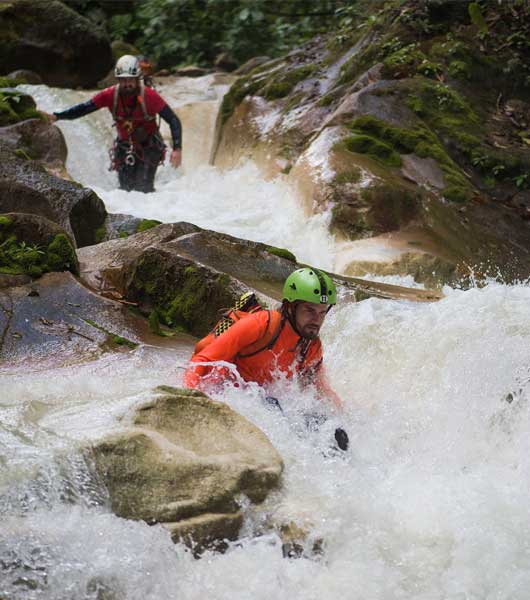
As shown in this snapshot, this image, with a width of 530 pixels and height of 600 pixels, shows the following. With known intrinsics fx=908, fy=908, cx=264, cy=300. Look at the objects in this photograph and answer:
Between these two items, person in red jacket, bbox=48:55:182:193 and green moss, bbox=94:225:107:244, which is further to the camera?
person in red jacket, bbox=48:55:182:193

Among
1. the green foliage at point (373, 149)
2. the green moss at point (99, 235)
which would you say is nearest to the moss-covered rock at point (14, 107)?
the green moss at point (99, 235)

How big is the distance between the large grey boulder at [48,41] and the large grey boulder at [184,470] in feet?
45.6

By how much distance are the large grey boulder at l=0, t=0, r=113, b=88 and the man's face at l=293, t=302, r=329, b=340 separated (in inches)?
514

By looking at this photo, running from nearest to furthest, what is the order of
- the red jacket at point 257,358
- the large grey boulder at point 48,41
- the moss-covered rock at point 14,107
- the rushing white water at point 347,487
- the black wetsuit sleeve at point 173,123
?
the rushing white water at point 347,487
the red jacket at point 257,358
the black wetsuit sleeve at point 173,123
the moss-covered rock at point 14,107
the large grey boulder at point 48,41

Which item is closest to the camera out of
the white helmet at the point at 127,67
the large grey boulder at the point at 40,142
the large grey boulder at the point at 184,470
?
the large grey boulder at the point at 184,470

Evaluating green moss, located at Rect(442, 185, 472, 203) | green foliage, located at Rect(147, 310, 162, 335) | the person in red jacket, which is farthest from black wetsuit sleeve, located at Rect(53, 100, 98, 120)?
green foliage, located at Rect(147, 310, 162, 335)

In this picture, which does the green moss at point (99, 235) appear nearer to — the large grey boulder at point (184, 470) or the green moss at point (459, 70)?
the large grey boulder at point (184, 470)

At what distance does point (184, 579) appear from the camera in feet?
11.9

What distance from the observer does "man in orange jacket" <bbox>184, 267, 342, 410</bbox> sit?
4934mm

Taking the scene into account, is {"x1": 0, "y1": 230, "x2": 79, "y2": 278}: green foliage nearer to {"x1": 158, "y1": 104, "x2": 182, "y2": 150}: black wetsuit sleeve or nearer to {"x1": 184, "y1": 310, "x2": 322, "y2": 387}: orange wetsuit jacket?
{"x1": 184, "y1": 310, "x2": 322, "y2": 387}: orange wetsuit jacket

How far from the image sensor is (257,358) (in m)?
5.09

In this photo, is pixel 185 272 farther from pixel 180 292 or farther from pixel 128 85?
pixel 128 85

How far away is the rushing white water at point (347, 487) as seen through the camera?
3.55 m

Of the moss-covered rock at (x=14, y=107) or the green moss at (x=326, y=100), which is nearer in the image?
the moss-covered rock at (x=14, y=107)
